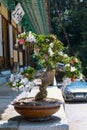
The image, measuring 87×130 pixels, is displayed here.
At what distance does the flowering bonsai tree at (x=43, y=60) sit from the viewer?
626 centimetres

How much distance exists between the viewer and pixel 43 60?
20.6ft

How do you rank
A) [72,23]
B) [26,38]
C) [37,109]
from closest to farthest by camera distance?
[37,109] < [26,38] < [72,23]

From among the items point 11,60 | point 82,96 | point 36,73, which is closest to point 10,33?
point 11,60

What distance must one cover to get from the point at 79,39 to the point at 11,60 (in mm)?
30319

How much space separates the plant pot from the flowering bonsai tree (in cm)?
27

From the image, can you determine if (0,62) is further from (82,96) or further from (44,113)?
(82,96)

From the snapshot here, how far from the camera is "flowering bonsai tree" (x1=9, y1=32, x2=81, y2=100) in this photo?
626 centimetres

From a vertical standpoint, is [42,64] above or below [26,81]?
above

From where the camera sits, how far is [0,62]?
51.8ft

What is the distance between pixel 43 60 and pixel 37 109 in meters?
0.72

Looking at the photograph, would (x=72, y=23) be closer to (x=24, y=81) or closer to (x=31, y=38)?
(x=31, y=38)

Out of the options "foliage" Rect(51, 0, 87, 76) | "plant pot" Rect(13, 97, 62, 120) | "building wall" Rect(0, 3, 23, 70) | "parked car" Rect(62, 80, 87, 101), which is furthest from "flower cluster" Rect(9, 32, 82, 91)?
"foliage" Rect(51, 0, 87, 76)

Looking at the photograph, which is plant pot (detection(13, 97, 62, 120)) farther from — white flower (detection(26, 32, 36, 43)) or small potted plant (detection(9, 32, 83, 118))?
white flower (detection(26, 32, 36, 43))

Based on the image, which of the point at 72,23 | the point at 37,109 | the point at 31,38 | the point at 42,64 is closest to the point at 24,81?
the point at 42,64
